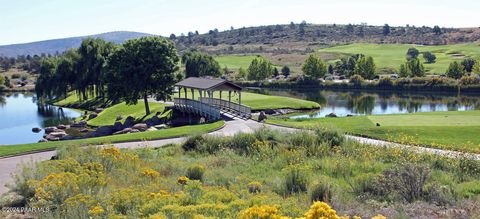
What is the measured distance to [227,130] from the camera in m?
29.8

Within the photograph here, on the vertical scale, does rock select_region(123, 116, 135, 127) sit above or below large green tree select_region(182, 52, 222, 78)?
below

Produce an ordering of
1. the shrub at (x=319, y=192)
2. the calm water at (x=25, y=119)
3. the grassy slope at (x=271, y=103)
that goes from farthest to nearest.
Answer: the grassy slope at (x=271, y=103), the calm water at (x=25, y=119), the shrub at (x=319, y=192)

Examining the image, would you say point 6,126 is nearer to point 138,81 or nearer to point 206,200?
point 138,81

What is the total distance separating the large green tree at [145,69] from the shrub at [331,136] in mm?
27208

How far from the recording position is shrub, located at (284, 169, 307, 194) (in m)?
12.9

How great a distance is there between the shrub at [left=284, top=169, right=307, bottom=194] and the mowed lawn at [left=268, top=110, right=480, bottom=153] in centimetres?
923

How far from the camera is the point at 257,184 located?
40.2 feet

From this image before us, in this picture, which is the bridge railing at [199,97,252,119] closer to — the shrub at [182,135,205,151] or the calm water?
the shrub at [182,135,205,151]

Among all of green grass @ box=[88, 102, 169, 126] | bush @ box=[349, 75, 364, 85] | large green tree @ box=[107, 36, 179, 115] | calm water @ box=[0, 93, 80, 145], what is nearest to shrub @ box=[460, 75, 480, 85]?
bush @ box=[349, 75, 364, 85]

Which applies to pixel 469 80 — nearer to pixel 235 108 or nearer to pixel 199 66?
pixel 199 66

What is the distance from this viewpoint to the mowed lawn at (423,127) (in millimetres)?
23906

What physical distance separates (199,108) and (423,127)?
2032 centimetres

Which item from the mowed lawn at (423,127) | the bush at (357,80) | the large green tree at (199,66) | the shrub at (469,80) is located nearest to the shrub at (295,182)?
the mowed lawn at (423,127)

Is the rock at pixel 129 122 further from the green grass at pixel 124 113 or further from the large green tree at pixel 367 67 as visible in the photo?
the large green tree at pixel 367 67
